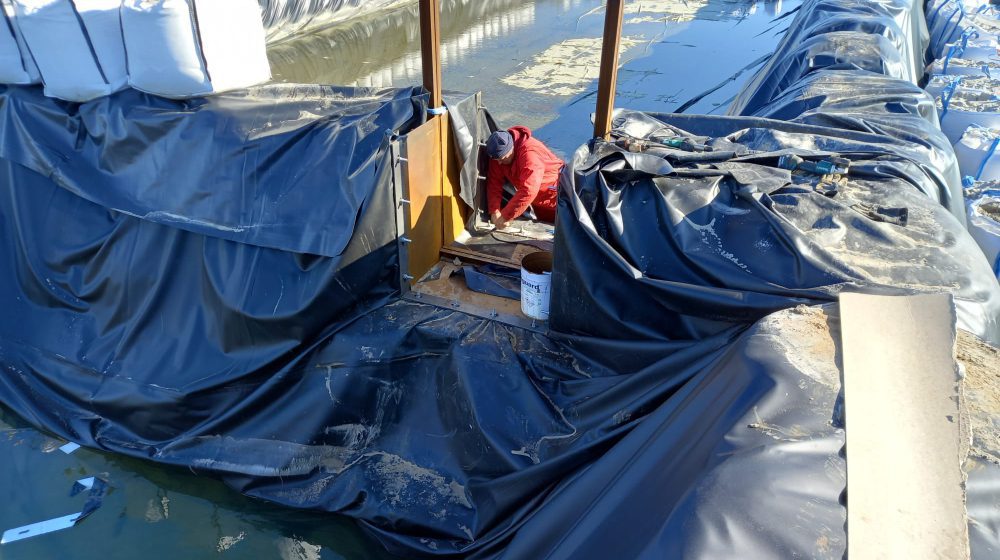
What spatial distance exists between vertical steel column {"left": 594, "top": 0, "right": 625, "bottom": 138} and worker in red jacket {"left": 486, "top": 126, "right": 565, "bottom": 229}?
1.93ft

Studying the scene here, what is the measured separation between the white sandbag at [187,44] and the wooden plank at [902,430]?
2660mm

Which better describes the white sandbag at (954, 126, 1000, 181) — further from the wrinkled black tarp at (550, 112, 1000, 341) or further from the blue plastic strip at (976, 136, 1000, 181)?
the wrinkled black tarp at (550, 112, 1000, 341)

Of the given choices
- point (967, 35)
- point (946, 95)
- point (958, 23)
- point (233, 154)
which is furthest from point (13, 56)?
point (958, 23)

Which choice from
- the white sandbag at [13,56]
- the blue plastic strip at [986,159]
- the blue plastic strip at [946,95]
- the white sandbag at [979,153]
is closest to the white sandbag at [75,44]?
the white sandbag at [13,56]

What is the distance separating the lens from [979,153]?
414 cm

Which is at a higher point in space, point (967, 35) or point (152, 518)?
point (967, 35)

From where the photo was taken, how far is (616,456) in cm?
181

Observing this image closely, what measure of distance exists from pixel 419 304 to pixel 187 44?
1.51 meters

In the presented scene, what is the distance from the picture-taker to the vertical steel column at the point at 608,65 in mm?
2607

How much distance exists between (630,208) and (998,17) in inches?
327

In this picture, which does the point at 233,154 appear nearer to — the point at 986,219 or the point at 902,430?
the point at 902,430

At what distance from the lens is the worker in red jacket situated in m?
3.28

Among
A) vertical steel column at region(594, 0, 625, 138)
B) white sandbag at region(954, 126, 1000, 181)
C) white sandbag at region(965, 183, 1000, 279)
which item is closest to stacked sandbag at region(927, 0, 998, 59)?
white sandbag at region(954, 126, 1000, 181)

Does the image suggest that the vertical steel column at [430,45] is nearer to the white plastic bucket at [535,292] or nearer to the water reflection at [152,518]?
the white plastic bucket at [535,292]
